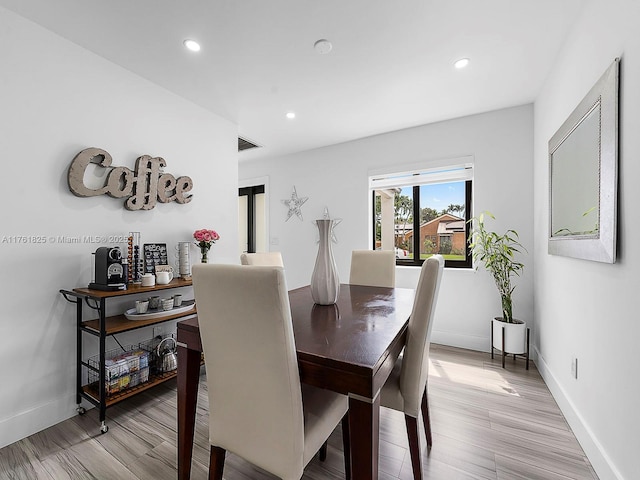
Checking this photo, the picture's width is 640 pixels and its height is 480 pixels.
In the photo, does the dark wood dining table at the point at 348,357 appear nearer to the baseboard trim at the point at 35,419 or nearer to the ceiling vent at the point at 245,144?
the baseboard trim at the point at 35,419

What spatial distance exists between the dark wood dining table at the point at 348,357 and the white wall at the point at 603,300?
903 mm

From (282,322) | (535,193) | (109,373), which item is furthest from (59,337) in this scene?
(535,193)

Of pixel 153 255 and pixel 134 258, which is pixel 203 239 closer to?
pixel 153 255

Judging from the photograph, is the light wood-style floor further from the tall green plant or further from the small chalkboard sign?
the small chalkboard sign

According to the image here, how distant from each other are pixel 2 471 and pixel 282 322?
183cm

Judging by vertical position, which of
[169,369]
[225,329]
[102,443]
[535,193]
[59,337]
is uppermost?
[535,193]

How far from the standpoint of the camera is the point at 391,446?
162cm

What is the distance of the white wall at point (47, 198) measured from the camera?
1667 millimetres

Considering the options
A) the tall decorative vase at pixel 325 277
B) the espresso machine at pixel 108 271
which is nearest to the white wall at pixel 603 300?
the tall decorative vase at pixel 325 277

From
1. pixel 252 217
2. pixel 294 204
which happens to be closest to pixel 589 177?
pixel 294 204

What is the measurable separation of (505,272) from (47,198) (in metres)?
3.59

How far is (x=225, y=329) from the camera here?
0.98 m

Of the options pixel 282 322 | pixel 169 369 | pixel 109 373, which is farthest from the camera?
pixel 169 369

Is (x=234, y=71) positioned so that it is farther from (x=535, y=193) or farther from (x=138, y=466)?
(x=535, y=193)
